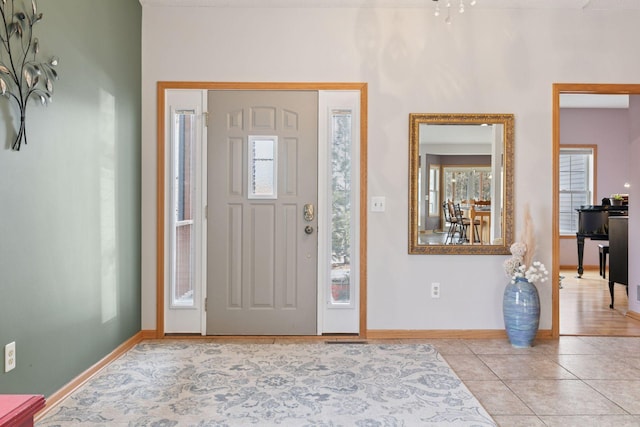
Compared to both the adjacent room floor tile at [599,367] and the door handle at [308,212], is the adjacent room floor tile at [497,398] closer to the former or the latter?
the adjacent room floor tile at [599,367]

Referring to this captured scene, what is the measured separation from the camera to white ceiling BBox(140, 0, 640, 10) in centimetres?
369

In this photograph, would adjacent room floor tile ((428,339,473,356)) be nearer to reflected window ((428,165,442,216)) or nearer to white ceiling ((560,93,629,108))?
reflected window ((428,165,442,216))

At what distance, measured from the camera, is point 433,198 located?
148 inches

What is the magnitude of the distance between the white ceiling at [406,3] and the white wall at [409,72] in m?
0.04

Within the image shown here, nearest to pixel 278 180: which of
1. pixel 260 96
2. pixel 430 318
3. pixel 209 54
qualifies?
pixel 260 96

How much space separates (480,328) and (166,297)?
2.52m

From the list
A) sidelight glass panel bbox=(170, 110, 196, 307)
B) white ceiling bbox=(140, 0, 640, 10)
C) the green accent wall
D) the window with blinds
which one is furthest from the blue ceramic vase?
the window with blinds

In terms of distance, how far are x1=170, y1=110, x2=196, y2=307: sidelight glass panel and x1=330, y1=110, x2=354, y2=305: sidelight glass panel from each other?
1.13 meters

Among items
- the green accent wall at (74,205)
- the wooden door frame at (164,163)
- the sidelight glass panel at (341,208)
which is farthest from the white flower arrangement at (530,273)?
the green accent wall at (74,205)

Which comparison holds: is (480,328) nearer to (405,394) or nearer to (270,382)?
(405,394)

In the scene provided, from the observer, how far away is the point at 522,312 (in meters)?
3.49

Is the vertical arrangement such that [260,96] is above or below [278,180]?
above

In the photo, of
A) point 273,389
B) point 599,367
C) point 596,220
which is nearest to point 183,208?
point 273,389

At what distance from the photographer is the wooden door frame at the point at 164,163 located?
12.3ft
